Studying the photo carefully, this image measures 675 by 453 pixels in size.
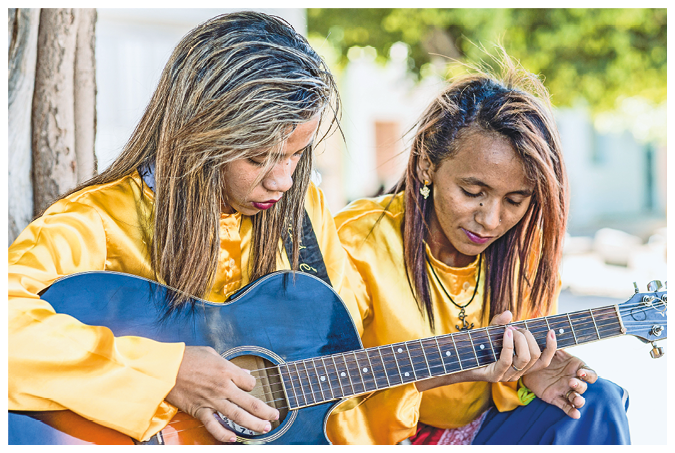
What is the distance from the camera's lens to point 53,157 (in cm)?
241

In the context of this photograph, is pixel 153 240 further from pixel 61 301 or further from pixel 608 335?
pixel 608 335

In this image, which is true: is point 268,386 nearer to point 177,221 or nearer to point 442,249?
point 177,221

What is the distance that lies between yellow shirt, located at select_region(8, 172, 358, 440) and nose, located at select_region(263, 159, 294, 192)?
1.25ft

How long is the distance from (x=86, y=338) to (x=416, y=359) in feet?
3.19

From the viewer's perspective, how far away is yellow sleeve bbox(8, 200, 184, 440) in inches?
59.2

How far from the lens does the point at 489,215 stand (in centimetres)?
203

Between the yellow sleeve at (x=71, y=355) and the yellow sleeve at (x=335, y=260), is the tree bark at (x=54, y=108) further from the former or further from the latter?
the yellow sleeve at (x=335, y=260)

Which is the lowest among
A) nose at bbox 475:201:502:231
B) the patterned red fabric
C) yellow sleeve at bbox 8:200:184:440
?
the patterned red fabric

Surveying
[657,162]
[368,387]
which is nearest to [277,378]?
[368,387]

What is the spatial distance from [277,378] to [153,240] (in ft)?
1.79

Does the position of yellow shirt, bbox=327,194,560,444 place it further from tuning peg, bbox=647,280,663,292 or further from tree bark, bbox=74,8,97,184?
tree bark, bbox=74,8,97,184

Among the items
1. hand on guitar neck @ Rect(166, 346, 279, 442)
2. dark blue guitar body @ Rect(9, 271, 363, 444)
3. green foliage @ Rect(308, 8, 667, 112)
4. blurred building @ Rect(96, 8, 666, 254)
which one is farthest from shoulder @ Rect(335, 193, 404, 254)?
blurred building @ Rect(96, 8, 666, 254)

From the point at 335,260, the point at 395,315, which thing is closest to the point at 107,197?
the point at 335,260

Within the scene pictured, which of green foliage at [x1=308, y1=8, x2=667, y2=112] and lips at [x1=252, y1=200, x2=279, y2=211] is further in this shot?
green foliage at [x1=308, y1=8, x2=667, y2=112]
